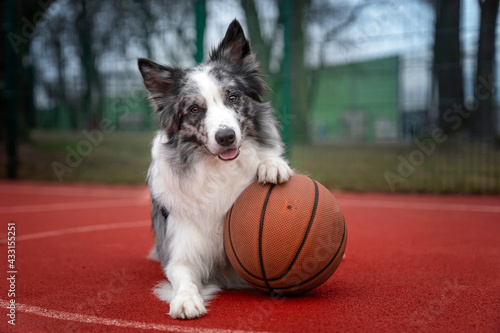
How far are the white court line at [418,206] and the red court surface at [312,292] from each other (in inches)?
4.0

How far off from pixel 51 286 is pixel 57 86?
10.6m

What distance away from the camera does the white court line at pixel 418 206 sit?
24.2 feet

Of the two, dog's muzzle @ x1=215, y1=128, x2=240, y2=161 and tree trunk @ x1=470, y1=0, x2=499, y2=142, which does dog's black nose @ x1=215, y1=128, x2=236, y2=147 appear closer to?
dog's muzzle @ x1=215, y1=128, x2=240, y2=161

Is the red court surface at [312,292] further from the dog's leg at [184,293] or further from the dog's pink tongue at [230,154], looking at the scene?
the dog's pink tongue at [230,154]

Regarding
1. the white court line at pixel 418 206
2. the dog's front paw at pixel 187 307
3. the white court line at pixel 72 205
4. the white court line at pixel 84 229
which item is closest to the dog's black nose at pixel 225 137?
the dog's front paw at pixel 187 307

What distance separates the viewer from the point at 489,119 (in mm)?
9547

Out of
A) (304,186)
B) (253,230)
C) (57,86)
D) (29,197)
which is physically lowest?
(29,197)

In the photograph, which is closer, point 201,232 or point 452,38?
point 201,232

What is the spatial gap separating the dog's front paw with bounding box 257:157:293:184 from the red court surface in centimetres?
84

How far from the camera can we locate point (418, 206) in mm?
7848

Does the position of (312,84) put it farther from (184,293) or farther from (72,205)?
(184,293)

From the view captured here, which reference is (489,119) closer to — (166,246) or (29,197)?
→ (166,246)

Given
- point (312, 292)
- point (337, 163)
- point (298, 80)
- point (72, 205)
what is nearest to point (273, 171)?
point (312, 292)

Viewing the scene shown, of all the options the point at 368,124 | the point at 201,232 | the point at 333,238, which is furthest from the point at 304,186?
the point at 368,124
